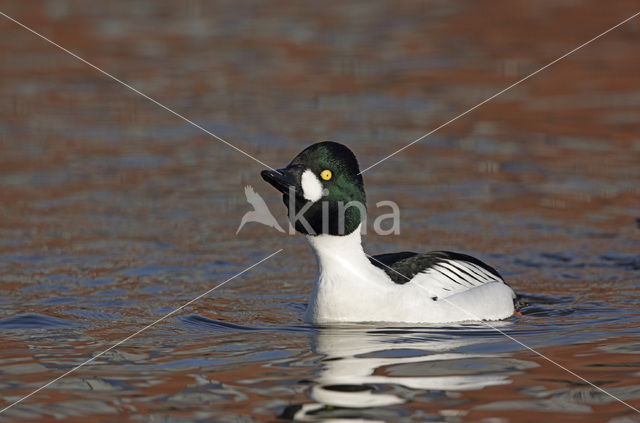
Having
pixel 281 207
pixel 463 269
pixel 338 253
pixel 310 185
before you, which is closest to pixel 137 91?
pixel 281 207

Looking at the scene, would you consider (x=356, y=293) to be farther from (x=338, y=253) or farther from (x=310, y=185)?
(x=310, y=185)

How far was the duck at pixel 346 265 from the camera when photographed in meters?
9.23

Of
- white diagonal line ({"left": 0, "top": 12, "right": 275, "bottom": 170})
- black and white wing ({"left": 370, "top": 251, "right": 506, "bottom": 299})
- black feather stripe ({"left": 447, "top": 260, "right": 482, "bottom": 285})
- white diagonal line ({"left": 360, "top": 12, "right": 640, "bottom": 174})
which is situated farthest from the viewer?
white diagonal line ({"left": 0, "top": 12, "right": 275, "bottom": 170})

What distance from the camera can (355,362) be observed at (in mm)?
8508

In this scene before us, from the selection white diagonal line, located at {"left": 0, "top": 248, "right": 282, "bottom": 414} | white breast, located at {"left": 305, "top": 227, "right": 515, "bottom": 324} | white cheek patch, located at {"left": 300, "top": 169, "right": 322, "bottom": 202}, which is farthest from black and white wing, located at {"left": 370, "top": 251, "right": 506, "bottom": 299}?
white diagonal line, located at {"left": 0, "top": 248, "right": 282, "bottom": 414}

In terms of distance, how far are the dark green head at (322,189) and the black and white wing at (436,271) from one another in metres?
0.73

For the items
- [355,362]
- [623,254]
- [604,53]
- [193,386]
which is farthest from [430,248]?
[604,53]

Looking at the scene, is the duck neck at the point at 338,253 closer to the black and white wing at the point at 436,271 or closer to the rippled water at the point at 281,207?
the black and white wing at the point at 436,271

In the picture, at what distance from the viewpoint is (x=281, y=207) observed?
1463 centimetres

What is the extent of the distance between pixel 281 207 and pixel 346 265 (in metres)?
5.20

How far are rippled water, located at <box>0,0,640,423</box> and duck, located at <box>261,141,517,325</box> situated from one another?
20 centimetres

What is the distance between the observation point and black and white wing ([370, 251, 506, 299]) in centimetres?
985

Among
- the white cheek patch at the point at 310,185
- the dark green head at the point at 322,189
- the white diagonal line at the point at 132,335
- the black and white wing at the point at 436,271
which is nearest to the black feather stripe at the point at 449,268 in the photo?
the black and white wing at the point at 436,271

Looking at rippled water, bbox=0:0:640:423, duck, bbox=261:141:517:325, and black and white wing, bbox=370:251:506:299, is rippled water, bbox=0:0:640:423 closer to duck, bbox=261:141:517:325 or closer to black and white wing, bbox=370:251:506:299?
duck, bbox=261:141:517:325
